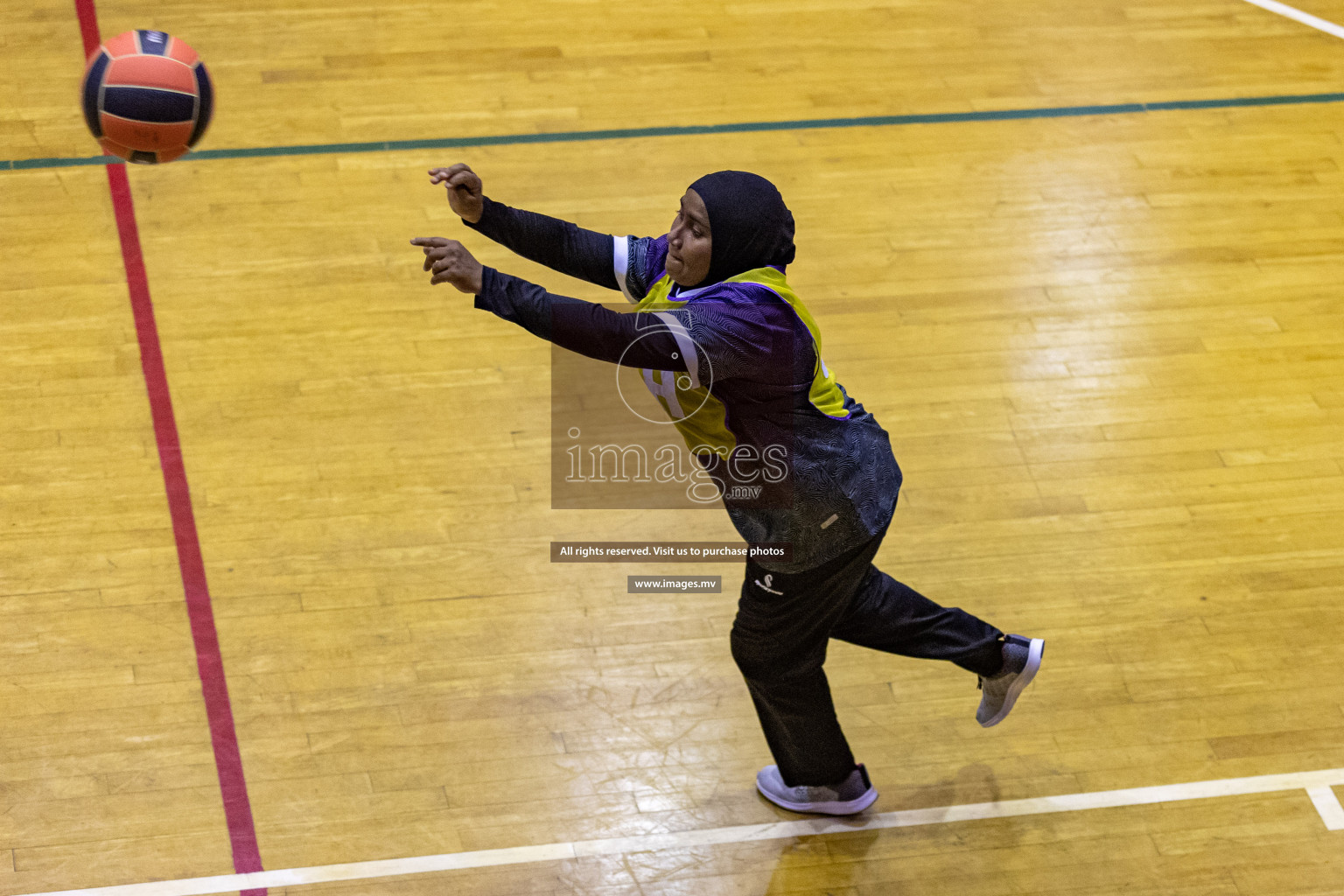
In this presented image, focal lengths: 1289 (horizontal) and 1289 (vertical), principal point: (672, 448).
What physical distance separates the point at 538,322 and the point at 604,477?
187cm

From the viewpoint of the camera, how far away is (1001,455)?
4.39m

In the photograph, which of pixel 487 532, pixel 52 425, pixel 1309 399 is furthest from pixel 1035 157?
pixel 52 425

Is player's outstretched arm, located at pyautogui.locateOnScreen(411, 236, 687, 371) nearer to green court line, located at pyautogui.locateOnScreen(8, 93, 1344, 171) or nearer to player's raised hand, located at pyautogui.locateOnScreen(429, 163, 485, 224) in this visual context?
player's raised hand, located at pyautogui.locateOnScreen(429, 163, 485, 224)

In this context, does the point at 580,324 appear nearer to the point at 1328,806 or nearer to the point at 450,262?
the point at 450,262

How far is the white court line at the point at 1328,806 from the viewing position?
3.46m

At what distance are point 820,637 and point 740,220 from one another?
107 centimetres

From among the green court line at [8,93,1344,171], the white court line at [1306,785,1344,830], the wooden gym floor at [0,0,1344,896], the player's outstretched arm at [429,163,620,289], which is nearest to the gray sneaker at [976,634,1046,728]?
the wooden gym floor at [0,0,1344,896]

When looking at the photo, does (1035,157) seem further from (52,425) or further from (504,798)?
(52,425)

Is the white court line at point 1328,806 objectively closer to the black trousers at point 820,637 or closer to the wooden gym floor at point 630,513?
the wooden gym floor at point 630,513

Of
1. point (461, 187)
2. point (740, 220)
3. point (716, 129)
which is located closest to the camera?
point (740, 220)

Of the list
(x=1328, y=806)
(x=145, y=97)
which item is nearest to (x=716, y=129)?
(x=145, y=97)

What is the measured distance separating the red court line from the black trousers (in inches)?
52.7

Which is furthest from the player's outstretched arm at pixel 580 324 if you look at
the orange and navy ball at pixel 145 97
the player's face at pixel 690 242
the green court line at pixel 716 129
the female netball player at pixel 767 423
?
the green court line at pixel 716 129

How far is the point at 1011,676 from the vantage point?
11.0ft
